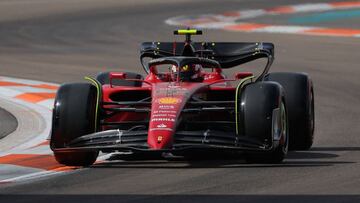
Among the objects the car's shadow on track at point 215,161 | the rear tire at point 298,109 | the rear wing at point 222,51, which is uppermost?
the rear wing at point 222,51

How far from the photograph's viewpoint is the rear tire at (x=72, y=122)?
1063cm

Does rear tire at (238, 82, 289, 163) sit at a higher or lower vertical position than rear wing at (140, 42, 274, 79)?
lower

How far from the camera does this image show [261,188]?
9078 mm

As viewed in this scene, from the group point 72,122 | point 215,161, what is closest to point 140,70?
point 215,161

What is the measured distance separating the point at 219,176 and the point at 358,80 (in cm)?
862

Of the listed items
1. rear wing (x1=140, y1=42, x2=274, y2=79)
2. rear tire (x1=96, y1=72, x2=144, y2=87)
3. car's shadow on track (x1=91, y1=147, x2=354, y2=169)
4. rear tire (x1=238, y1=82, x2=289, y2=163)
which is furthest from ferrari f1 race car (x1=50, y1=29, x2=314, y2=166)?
rear wing (x1=140, y1=42, x2=274, y2=79)

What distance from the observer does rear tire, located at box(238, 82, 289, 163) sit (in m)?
10.4

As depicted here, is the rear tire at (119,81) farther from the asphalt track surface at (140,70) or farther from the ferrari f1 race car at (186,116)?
the asphalt track surface at (140,70)

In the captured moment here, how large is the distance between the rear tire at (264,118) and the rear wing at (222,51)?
1.84m

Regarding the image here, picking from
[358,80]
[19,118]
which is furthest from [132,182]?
[358,80]

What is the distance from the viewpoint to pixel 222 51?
42.0 feet

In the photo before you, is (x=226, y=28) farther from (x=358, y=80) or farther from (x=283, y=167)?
(x=283, y=167)

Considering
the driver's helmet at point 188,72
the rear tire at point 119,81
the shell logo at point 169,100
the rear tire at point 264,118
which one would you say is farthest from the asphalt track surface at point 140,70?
the rear tire at point 119,81

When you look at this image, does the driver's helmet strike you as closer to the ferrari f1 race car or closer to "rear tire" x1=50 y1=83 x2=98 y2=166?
the ferrari f1 race car
